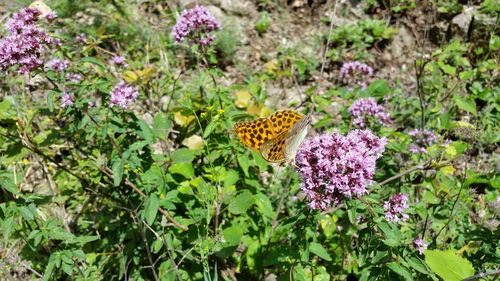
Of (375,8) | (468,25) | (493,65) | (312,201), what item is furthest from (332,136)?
(375,8)

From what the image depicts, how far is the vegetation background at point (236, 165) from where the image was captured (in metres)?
3.00

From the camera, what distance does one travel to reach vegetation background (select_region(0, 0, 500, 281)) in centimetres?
300

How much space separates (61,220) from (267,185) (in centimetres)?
212

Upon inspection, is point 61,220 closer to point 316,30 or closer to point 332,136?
point 332,136

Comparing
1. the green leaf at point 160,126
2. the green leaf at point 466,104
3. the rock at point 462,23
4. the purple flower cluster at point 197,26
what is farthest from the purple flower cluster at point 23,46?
the rock at point 462,23

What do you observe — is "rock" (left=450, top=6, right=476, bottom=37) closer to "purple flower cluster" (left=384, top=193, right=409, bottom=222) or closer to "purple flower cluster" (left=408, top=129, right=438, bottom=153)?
"purple flower cluster" (left=408, top=129, right=438, bottom=153)

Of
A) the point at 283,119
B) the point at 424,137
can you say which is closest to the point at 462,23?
the point at 424,137

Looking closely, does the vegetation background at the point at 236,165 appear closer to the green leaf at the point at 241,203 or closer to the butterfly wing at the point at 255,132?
the green leaf at the point at 241,203

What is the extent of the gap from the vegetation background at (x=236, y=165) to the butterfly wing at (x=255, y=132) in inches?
8.9

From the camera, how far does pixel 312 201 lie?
2555 millimetres

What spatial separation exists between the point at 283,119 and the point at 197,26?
4.35 feet

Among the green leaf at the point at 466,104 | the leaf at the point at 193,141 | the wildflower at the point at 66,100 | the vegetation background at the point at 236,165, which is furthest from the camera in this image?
the green leaf at the point at 466,104

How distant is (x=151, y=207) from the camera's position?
298 cm

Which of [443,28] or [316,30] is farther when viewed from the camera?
[316,30]
